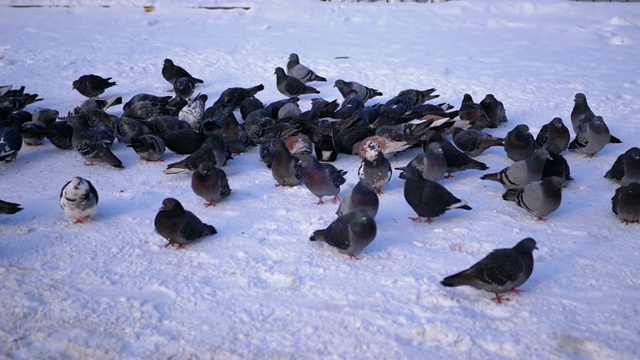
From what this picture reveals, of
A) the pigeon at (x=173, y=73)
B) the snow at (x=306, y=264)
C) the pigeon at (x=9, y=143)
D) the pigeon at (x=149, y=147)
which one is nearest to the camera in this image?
the snow at (x=306, y=264)

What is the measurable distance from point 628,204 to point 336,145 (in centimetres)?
291

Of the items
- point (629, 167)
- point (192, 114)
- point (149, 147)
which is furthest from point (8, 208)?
point (629, 167)

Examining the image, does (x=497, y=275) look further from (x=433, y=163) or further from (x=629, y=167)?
(x=629, y=167)

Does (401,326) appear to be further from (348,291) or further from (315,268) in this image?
(315,268)

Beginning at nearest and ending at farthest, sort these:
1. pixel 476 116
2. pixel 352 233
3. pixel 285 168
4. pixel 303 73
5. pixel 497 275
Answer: pixel 497 275, pixel 352 233, pixel 285 168, pixel 476 116, pixel 303 73

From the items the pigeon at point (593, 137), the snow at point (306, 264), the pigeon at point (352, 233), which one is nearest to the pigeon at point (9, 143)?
the snow at point (306, 264)

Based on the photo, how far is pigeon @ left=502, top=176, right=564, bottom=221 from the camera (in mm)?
5203

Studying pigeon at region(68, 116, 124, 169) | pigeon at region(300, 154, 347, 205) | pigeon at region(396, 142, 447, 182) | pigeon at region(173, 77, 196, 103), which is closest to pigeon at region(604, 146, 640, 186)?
pigeon at region(396, 142, 447, 182)

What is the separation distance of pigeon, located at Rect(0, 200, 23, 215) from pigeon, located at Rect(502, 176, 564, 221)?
416 centimetres

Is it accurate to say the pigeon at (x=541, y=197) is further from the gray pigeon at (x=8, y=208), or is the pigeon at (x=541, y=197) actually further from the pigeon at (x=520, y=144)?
the gray pigeon at (x=8, y=208)

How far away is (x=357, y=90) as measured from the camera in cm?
880

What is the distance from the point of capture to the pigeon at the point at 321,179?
5613 millimetres

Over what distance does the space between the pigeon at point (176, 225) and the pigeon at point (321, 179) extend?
1.16 m

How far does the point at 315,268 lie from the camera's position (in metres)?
4.57
